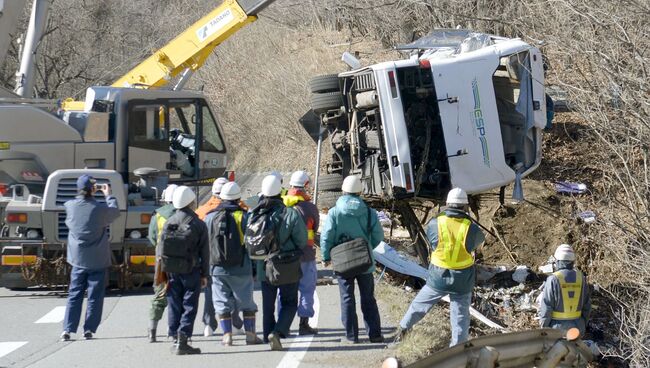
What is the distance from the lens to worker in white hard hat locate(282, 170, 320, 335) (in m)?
11.5

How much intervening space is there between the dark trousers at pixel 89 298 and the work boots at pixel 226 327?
151cm

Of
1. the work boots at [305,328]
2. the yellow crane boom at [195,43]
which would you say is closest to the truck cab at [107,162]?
the yellow crane boom at [195,43]

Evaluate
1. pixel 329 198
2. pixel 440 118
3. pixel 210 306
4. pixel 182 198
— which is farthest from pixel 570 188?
pixel 182 198

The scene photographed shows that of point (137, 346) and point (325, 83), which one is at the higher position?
point (325, 83)

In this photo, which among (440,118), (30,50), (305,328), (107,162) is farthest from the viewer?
(30,50)

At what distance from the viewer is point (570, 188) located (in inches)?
741

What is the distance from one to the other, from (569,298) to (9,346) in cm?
608

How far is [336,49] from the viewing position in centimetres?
2919

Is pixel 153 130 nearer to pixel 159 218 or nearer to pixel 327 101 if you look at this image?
pixel 327 101

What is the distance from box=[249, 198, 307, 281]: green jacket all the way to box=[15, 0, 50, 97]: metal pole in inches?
351

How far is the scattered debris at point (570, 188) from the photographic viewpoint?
1872 centimetres

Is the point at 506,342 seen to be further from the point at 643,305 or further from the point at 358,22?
the point at 358,22

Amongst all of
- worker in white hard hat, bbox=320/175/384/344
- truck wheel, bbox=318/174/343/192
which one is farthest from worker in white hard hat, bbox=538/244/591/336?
truck wheel, bbox=318/174/343/192

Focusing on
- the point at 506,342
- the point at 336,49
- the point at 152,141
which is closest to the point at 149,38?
the point at 336,49
